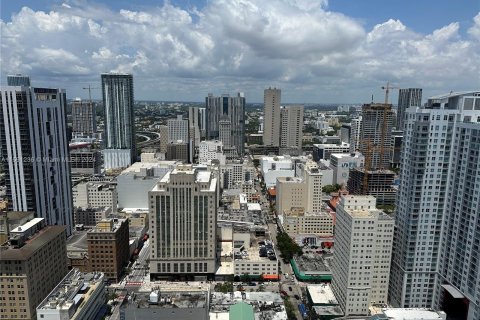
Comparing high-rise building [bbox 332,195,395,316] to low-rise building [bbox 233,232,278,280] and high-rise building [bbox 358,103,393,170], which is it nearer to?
low-rise building [bbox 233,232,278,280]

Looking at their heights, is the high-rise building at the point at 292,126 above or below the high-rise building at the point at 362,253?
above

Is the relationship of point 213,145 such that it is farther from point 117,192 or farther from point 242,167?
point 117,192

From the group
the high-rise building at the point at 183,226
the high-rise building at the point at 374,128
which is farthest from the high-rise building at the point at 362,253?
the high-rise building at the point at 374,128

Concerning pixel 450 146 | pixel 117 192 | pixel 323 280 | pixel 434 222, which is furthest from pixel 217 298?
pixel 117 192

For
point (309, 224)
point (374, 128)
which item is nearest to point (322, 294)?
point (309, 224)

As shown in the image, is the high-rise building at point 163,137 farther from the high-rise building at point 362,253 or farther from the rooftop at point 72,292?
the high-rise building at point 362,253

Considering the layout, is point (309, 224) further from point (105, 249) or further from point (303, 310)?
point (105, 249)
